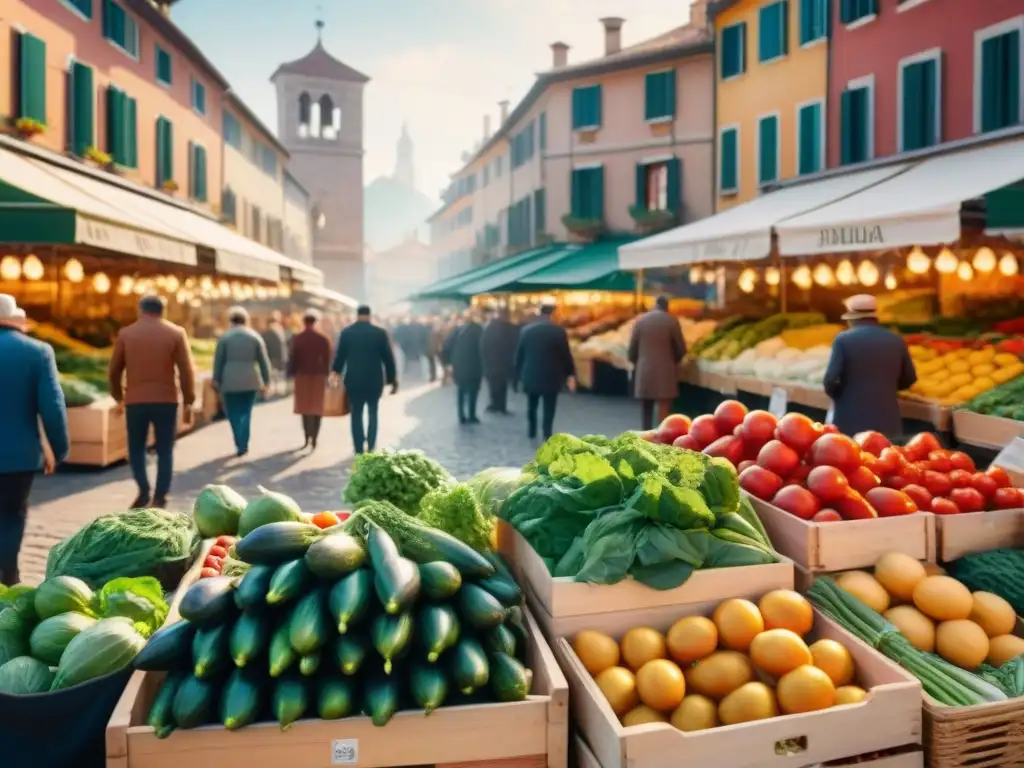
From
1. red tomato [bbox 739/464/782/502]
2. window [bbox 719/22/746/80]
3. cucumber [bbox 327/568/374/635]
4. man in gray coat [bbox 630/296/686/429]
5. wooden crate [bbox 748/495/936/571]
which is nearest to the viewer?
cucumber [bbox 327/568/374/635]

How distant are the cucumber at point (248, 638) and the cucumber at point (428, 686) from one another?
45 centimetres

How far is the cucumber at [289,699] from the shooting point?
2.64 meters

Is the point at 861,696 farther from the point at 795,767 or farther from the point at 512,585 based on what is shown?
the point at 512,585

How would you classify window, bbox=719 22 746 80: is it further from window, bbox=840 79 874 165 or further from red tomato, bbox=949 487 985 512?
red tomato, bbox=949 487 985 512

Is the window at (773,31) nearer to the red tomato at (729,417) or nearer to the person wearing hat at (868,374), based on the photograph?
the person wearing hat at (868,374)

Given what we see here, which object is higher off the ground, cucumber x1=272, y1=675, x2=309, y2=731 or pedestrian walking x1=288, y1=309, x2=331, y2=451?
pedestrian walking x1=288, y1=309, x2=331, y2=451

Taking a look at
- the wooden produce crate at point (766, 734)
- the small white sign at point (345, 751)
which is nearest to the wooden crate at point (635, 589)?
the wooden produce crate at point (766, 734)

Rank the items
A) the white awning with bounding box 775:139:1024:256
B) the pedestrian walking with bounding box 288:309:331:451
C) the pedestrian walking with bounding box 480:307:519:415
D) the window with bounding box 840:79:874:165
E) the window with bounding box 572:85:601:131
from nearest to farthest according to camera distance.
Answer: the white awning with bounding box 775:139:1024:256 < the pedestrian walking with bounding box 288:309:331:451 < the pedestrian walking with bounding box 480:307:519:415 < the window with bounding box 840:79:874:165 < the window with bounding box 572:85:601:131

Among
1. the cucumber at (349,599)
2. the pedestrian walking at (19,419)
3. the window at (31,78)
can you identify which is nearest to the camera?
the cucumber at (349,599)

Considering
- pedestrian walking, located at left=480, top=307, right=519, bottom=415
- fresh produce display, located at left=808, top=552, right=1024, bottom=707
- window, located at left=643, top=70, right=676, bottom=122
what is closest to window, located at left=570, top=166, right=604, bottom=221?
window, located at left=643, top=70, right=676, bottom=122

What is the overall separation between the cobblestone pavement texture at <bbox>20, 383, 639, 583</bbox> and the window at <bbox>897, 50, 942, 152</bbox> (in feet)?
21.2

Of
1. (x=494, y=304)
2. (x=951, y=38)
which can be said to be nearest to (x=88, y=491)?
(x=951, y=38)

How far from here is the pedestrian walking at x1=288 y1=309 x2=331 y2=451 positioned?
40.9 ft

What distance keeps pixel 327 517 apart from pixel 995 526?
2.83 metres
